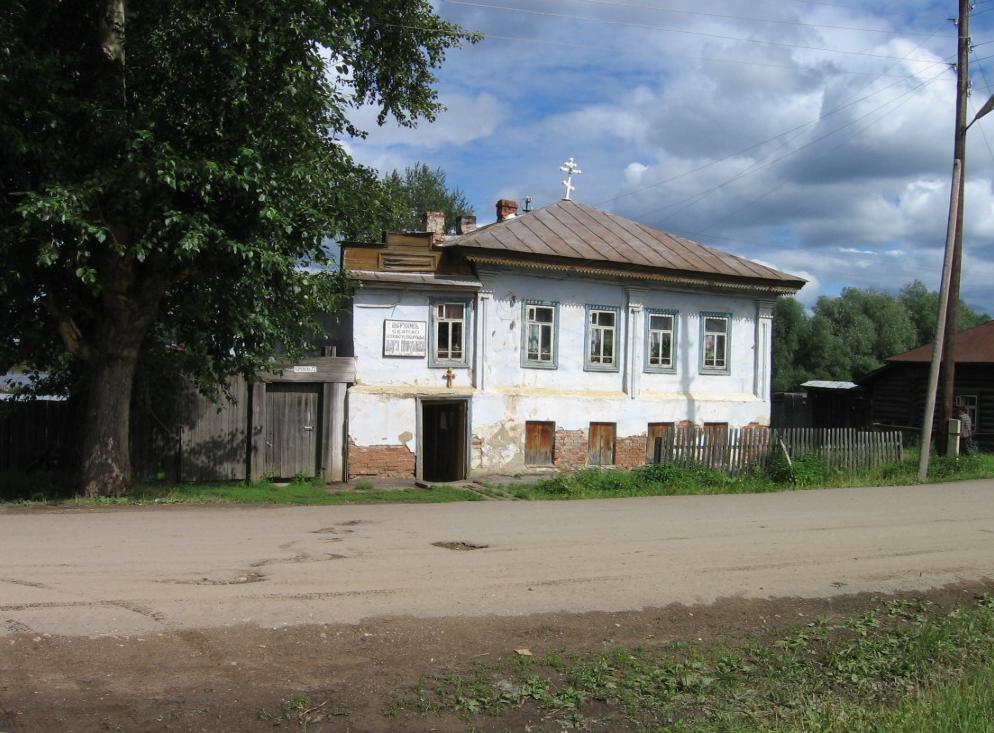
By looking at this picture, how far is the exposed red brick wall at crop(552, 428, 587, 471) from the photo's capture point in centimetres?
2105

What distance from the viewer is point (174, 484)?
16453 mm

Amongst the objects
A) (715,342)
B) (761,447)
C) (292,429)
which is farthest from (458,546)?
(715,342)

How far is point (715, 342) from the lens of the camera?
23.5 meters

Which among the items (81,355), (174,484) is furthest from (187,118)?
(174,484)

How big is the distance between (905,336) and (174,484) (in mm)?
48354

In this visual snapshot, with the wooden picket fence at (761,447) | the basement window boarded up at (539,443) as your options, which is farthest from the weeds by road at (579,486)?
the basement window boarded up at (539,443)

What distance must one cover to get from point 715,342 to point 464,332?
7.29 meters

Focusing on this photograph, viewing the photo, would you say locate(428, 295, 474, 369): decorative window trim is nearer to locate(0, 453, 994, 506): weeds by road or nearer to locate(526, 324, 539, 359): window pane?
locate(526, 324, 539, 359): window pane

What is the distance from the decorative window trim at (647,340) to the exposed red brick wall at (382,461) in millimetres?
6693

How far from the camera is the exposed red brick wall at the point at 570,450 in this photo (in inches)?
829

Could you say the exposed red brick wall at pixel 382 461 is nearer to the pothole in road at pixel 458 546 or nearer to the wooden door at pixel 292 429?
the wooden door at pixel 292 429

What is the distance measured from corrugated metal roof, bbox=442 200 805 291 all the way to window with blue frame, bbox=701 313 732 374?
1213 mm

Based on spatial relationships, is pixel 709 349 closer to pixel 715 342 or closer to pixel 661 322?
pixel 715 342

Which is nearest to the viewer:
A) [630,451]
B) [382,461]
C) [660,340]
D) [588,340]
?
[382,461]
